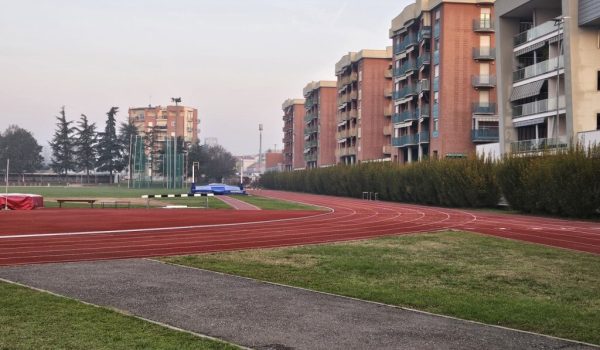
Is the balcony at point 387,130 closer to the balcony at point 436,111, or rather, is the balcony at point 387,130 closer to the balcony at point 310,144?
the balcony at point 436,111

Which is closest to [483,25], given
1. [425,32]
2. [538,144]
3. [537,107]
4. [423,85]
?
[425,32]

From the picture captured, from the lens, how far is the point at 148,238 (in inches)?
770

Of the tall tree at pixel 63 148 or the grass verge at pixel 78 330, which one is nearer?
the grass verge at pixel 78 330

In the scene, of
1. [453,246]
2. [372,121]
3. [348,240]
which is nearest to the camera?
[453,246]

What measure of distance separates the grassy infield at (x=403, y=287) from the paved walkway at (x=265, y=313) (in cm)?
53

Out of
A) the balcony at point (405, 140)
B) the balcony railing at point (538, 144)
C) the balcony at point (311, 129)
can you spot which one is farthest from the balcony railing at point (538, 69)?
the balcony at point (311, 129)

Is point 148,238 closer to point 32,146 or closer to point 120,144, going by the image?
point 120,144

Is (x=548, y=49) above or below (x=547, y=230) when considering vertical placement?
above

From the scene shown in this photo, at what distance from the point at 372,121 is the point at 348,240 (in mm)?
71193

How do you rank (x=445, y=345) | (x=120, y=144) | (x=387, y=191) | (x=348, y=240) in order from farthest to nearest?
1. (x=120, y=144)
2. (x=387, y=191)
3. (x=348, y=240)
4. (x=445, y=345)

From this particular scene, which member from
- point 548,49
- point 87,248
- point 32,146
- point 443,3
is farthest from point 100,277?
point 32,146

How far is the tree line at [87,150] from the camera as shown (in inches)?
5138

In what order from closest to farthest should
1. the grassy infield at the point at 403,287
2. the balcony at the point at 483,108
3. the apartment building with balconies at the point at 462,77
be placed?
1. the grassy infield at the point at 403,287
2. the balcony at the point at 483,108
3. the apartment building with balconies at the point at 462,77

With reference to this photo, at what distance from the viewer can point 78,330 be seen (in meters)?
7.37
